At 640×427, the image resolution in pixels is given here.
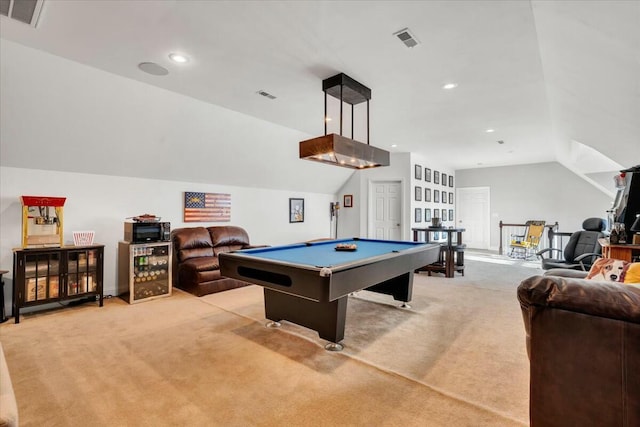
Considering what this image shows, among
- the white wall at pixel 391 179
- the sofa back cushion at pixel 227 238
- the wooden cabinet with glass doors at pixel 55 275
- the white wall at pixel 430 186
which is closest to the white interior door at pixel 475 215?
the white wall at pixel 430 186

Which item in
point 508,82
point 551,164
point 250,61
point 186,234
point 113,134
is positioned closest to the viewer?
point 250,61

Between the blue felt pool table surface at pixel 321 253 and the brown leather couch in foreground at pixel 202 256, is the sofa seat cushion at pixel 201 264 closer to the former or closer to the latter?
the brown leather couch in foreground at pixel 202 256

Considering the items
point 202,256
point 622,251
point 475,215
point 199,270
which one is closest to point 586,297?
point 622,251

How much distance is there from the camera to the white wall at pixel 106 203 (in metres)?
3.63

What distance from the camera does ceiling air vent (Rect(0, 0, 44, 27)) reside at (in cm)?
210

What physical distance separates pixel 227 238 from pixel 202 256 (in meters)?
0.57

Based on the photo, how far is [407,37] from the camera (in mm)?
2574

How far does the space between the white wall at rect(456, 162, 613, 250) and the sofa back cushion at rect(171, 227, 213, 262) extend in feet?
27.4

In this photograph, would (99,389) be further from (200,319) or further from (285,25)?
(285,25)

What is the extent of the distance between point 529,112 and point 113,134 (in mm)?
5831

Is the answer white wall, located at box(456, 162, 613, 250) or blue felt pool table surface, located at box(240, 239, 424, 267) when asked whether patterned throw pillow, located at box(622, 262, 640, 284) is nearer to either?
blue felt pool table surface, located at box(240, 239, 424, 267)

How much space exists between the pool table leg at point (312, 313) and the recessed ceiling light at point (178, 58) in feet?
8.16

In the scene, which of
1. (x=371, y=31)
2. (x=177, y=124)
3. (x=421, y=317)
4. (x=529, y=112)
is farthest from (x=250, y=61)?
(x=529, y=112)

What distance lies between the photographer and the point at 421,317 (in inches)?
137
